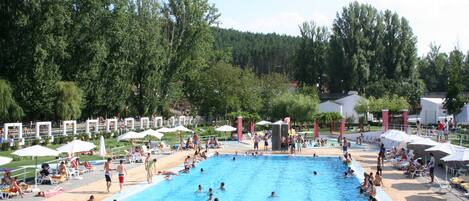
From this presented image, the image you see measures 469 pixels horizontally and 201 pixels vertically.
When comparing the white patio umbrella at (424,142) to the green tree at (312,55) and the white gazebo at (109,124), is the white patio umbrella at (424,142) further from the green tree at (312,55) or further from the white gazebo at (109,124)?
the green tree at (312,55)

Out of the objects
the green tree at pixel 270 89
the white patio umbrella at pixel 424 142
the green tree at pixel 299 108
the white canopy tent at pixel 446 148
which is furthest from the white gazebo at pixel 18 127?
the green tree at pixel 270 89

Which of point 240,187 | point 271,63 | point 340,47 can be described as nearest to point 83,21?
point 240,187

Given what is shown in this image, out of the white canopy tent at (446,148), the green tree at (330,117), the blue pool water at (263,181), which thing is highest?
the green tree at (330,117)

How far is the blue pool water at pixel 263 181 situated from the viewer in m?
21.0

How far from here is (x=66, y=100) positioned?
42000mm

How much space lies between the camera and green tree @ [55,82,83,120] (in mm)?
41938

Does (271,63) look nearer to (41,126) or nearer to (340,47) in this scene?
(340,47)

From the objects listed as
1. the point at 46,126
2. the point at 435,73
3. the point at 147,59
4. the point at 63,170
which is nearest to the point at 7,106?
the point at 46,126

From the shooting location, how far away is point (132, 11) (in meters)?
56.8

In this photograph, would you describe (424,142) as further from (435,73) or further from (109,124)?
(435,73)

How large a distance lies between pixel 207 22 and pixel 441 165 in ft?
148

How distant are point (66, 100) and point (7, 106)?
5.13m

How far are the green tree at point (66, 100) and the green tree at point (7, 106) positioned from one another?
355 cm

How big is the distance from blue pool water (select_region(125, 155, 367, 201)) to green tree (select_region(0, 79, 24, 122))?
1642 centimetres
